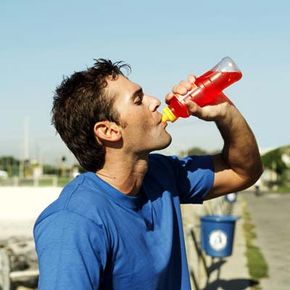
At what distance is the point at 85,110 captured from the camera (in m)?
2.16

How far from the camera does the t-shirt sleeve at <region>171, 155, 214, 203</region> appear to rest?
267 centimetres

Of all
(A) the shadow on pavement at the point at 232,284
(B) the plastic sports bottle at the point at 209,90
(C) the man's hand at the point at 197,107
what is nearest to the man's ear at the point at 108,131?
(B) the plastic sports bottle at the point at 209,90

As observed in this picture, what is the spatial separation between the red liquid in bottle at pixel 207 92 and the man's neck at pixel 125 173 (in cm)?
26

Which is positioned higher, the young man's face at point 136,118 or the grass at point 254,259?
the young man's face at point 136,118

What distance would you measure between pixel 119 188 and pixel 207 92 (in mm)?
560

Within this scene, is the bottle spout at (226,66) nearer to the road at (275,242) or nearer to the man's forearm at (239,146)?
the man's forearm at (239,146)

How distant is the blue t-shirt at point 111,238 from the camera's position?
1729mm

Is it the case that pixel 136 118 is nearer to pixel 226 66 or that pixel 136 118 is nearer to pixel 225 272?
pixel 226 66

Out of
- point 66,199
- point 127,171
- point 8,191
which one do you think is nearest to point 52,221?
point 66,199

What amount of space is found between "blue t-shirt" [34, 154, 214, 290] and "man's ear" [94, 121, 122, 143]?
14 centimetres

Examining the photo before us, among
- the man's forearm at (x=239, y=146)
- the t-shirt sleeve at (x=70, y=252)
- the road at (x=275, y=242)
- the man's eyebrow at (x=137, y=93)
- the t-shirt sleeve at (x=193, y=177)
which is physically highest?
the man's eyebrow at (x=137, y=93)

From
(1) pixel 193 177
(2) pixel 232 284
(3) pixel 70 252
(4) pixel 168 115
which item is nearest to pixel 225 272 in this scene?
(2) pixel 232 284

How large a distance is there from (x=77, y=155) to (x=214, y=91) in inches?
24.4

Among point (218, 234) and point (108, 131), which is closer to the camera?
point (108, 131)
